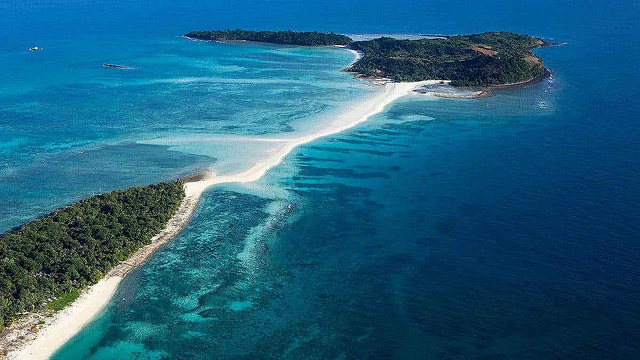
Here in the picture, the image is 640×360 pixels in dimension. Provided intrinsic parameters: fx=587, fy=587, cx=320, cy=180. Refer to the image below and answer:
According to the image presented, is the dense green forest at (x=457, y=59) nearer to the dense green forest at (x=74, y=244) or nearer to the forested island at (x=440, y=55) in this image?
the forested island at (x=440, y=55)

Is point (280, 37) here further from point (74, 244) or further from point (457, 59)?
point (74, 244)

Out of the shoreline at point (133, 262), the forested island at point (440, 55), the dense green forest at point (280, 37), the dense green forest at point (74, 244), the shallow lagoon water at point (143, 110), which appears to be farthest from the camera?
the dense green forest at point (280, 37)

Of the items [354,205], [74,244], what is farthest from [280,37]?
[74,244]

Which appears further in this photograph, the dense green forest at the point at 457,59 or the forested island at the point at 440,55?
the forested island at the point at 440,55

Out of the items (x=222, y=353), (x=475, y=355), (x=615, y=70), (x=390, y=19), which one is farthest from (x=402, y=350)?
(x=390, y=19)

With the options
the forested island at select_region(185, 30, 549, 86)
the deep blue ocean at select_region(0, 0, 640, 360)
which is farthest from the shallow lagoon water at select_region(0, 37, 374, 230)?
the forested island at select_region(185, 30, 549, 86)

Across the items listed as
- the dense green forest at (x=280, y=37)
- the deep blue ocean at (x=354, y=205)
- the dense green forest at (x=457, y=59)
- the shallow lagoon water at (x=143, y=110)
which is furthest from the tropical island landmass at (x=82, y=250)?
the dense green forest at (x=280, y=37)
